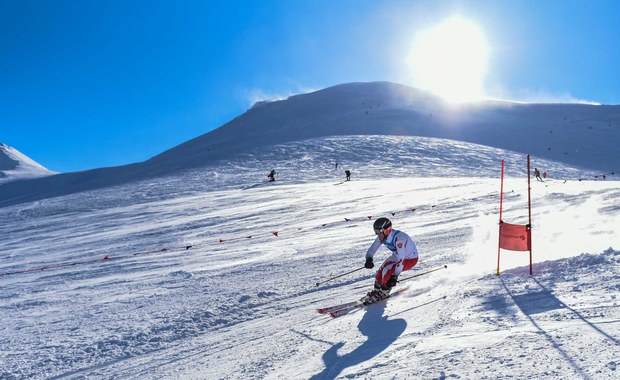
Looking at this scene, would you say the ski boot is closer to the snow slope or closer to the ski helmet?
the ski helmet

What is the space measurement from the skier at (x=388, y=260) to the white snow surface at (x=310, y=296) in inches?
11.8

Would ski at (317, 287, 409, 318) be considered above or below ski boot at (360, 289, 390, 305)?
below

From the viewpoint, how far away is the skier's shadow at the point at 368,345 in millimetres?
4516

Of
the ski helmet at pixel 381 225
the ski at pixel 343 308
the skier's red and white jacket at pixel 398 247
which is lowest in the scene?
the ski at pixel 343 308

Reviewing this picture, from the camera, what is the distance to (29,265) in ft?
44.5

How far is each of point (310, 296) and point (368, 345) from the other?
3.26m

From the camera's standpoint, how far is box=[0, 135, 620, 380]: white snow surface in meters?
4.36

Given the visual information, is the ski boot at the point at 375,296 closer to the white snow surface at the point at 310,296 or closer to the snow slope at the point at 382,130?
the white snow surface at the point at 310,296

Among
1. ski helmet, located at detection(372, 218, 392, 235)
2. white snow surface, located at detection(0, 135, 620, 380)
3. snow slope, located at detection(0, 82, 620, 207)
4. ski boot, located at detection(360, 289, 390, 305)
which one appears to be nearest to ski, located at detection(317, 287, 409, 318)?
ski boot, located at detection(360, 289, 390, 305)

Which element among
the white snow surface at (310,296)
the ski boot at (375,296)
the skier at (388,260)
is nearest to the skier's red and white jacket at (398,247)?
the skier at (388,260)

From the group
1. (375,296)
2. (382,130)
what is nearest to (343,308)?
(375,296)

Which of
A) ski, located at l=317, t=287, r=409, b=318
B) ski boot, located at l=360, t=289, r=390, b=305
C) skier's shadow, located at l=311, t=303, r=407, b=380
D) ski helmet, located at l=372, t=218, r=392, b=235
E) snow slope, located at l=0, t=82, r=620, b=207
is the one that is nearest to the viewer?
skier's shadow, located at l=311, t=303, r=407, b=380

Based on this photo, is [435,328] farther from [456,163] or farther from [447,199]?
[456,163]

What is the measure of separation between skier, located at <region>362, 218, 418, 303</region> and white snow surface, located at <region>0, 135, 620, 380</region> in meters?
0.30
